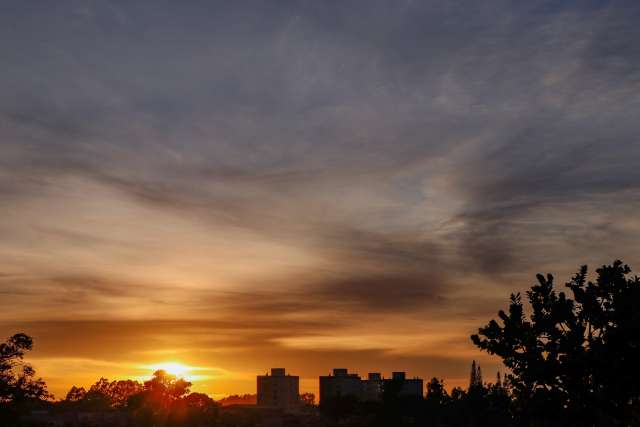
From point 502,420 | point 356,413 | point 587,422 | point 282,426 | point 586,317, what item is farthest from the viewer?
point 282,426

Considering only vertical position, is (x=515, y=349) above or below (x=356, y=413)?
above

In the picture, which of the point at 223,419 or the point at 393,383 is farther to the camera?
the point at 223,419

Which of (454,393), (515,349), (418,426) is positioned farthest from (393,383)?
(515,349)

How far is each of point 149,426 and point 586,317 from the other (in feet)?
374

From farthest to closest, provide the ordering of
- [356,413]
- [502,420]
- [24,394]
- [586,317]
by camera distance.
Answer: [356,413]
[502,420]
[24,394]
[586,317]

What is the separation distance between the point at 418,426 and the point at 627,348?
100 metres

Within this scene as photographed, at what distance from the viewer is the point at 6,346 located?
8106 centimetres

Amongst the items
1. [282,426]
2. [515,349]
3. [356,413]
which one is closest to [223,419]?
[282,426]

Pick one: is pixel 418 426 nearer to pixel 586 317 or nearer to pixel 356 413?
pixel 356 413

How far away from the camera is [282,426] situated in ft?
519

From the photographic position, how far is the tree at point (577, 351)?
107 feet

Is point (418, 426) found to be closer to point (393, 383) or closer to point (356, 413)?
point (393, 383)

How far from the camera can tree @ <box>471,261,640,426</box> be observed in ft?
107

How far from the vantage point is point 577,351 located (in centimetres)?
3331
